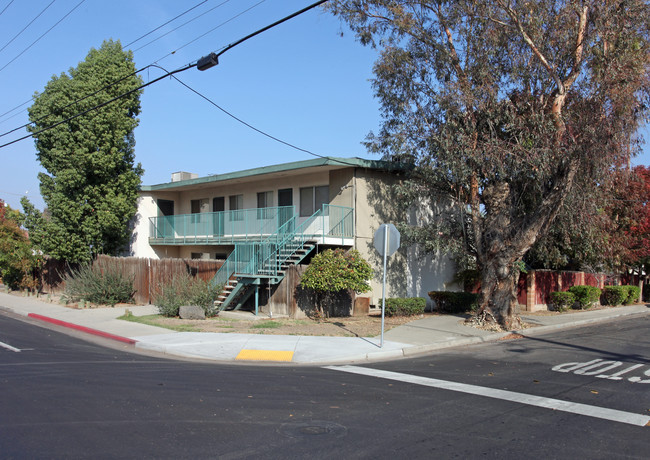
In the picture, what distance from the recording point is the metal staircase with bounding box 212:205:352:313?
1770 centimetres

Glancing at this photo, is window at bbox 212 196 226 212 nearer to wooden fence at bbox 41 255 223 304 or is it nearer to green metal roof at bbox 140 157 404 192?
green metal roof at bbox 140 157 404 192

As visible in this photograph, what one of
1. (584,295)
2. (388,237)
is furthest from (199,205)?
(584,295)

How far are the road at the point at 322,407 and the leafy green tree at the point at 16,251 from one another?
16.7m

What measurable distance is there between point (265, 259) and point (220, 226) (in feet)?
24.3

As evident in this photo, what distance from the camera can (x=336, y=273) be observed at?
1678 cm

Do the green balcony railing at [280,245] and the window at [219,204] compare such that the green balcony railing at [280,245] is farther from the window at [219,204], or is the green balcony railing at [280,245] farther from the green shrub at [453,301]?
the window at [219,204]

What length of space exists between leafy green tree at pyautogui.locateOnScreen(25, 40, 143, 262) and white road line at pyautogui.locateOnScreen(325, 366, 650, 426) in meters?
19.1

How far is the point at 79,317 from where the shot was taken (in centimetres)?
1766

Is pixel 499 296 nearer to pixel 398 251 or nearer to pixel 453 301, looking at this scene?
pixel 453 301

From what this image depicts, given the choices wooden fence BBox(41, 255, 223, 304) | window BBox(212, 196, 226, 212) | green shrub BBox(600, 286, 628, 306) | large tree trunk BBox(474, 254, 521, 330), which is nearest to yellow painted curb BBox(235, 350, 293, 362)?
large tree trunk BBox(474, 254, 521, 330)

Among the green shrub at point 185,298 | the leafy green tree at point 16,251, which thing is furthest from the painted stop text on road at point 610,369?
the leafy green tree at point 16,251

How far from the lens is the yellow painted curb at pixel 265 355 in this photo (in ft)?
35.4

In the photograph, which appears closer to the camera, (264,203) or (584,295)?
(584,295)

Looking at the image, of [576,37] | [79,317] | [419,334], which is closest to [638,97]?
[576,37]
